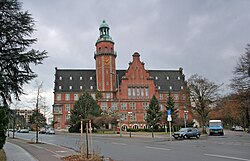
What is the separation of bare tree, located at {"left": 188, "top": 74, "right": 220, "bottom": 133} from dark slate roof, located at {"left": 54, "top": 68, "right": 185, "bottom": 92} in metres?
47.1

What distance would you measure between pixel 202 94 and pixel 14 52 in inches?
1623

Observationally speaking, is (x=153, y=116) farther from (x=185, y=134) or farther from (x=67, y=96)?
(x=67, y=96)

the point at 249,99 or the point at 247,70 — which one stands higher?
the point at 247,70

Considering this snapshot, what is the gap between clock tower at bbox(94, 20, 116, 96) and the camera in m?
92.2

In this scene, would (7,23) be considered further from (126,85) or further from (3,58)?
(126,85)

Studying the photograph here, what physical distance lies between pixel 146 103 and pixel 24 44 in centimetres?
7616

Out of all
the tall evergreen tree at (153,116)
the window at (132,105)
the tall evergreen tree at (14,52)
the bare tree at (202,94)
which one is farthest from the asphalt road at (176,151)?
the window at (132,105)

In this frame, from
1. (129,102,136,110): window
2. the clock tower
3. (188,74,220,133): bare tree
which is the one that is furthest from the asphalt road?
the clock tower

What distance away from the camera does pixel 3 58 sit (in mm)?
16422

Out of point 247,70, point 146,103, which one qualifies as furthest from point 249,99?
point 146,103

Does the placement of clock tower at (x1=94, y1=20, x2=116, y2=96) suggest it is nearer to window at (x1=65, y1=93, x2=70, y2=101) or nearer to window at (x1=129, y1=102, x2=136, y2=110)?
window at (x1=129, y1=102, x2=136, y2=110)

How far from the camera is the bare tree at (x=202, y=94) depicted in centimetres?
5181

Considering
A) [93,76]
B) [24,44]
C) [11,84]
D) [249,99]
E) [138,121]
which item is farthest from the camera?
[93,76]

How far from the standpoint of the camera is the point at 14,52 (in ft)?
54.7
